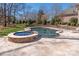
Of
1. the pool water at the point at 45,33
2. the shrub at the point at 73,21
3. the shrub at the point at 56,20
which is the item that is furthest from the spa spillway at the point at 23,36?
the shrub at the point at 73,21

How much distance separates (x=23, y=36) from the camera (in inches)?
144

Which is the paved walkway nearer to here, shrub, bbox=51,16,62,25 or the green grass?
the green grass

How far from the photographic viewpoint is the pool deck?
3.62 metres

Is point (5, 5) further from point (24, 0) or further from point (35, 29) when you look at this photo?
point (35, 29)

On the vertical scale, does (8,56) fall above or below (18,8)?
below

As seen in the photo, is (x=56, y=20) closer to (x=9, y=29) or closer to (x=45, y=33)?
(x=45, y=33)

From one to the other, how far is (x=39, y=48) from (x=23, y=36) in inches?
15.0

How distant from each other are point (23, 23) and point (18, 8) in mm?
304

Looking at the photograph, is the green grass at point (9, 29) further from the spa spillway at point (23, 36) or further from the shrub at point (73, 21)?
the shrub at point (73, 21)

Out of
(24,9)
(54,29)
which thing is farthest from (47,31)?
(24,9)

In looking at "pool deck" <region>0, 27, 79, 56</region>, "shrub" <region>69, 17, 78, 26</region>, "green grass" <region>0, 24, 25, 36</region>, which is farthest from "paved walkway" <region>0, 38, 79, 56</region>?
"shrub" <region>69, 17, 78, 26</region>

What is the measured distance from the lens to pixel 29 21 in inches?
146

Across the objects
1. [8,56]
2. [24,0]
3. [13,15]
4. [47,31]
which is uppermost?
[24,0]

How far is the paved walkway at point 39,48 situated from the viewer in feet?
11.9
